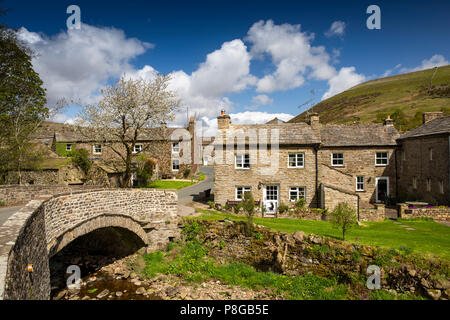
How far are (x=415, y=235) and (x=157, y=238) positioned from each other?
1700 cm

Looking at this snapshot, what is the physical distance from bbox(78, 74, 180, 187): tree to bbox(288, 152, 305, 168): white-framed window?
1305 centimetres

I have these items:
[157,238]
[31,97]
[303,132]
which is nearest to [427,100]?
[303,132]

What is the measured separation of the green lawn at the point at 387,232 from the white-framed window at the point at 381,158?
8845mm

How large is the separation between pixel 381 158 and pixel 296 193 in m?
11.6

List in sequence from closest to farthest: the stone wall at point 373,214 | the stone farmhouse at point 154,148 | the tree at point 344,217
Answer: the tree at point 344,217 < the stone wall at point 373,214 < the stone farmhouse at point 154,148

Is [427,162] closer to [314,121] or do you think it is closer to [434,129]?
[434,129]

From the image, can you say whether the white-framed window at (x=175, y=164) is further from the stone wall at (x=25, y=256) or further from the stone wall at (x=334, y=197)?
the stone wall at (x=25, y=256)

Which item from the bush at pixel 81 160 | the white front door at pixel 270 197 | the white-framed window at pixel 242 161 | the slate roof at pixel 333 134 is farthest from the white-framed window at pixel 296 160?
the bush at pixel 81 160

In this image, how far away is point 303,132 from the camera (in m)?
23.3

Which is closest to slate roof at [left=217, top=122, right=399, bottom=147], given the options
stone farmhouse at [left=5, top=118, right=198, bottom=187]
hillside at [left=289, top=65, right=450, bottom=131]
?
stone farmhouse at [left=5, top=118, right=198, bottom=187]

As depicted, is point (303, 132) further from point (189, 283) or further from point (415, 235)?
point (189, 283)

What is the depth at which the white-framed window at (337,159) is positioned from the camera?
2601 cm

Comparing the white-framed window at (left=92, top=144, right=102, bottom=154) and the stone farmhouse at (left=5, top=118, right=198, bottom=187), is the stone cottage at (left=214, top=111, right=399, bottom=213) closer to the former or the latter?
the stone farmhouse at (left=5, top=118, right=198, bottom=187)

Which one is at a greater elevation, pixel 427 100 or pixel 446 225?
pixel 427 100
